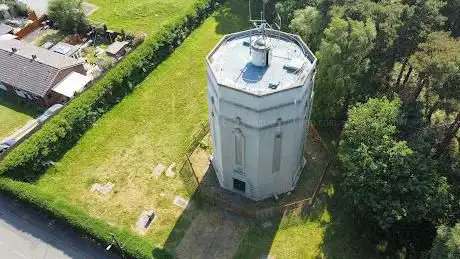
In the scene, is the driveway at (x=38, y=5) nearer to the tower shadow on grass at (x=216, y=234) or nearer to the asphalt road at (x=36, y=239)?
the asphalt road at (x=36, y=239)

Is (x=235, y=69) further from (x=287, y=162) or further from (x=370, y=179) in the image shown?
(x=370, y=179)

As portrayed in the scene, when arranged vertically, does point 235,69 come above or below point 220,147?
above

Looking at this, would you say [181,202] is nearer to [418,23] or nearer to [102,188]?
[102,188]

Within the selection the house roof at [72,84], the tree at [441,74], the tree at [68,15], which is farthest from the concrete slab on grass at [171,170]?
the tree at [68,15]

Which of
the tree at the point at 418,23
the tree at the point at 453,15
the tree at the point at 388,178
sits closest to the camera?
the tree at the point at 388,178

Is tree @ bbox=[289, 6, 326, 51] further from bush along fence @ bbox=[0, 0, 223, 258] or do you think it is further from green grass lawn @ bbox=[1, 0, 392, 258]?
bush along fence @ bbox=[0, 0, 223, 258]

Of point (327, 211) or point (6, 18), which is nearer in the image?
point (327, 211)

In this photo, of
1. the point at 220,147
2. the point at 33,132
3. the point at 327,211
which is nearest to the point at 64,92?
the point at 33,132

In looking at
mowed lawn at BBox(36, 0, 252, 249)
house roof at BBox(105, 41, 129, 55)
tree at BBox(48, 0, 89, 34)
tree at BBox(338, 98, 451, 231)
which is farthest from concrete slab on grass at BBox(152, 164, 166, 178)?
tree at BBox(48, 0, 89, 34)
